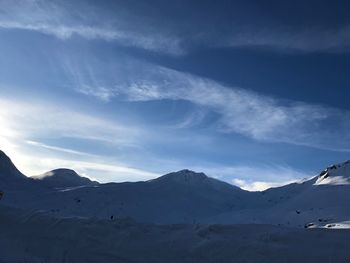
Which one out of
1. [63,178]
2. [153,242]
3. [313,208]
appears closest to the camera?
[153,242]

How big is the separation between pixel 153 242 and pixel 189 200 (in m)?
47.3

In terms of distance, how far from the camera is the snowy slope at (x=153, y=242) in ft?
50.0

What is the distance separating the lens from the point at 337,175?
62.5 meters

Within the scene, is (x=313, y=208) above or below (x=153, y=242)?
above

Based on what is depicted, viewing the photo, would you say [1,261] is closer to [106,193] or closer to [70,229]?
[70,229]

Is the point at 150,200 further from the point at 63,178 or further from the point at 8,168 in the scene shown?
the point at 8,168

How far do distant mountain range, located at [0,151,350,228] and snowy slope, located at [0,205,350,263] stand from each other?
939 inches

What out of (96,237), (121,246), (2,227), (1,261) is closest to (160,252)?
(121,246)

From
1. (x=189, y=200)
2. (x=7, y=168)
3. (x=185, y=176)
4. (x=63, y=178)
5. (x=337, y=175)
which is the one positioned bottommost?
(x=189, y=200)

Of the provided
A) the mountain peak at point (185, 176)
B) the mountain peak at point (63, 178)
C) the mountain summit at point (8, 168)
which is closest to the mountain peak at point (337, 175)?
the mountain peak at point (185, 176)

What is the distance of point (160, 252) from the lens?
16016mm

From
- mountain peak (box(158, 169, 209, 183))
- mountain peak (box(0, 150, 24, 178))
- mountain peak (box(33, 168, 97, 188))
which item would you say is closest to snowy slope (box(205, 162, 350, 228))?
mountain peak (box(158, 169, 209, 183))

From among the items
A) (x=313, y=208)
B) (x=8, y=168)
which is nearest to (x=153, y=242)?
(x=313, y=208)

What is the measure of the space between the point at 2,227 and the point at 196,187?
55.3 meters
